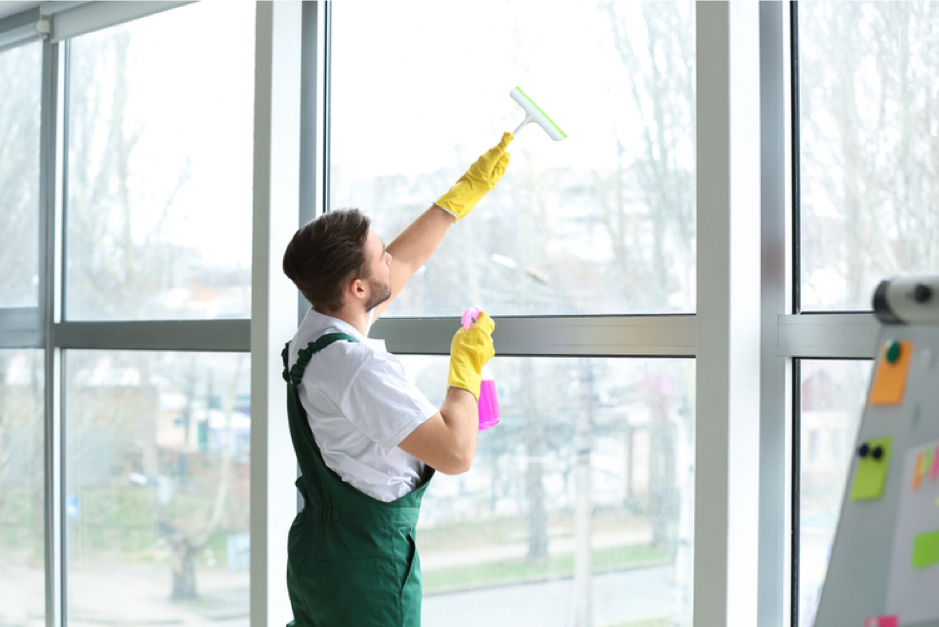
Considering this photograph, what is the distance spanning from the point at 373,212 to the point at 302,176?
0.26 m

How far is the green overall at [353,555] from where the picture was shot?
1.54m

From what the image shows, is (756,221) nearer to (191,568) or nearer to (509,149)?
(509,149)

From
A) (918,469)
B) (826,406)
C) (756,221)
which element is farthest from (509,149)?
(918,469)

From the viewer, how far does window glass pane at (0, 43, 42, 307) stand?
9.73ft

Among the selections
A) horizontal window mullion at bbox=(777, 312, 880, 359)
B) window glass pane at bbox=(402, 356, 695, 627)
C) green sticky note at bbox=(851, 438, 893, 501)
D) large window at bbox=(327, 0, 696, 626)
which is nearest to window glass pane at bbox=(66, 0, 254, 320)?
large window at bbox=(327, 0, 696, 626)

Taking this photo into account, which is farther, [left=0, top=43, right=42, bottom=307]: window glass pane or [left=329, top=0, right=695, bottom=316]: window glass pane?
[left=0, top=43, right=42, bottom=307]: window glass pane

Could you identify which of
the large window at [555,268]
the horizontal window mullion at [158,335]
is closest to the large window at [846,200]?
the large window at [555,268]

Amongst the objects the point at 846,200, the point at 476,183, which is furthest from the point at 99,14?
the point at 846,200

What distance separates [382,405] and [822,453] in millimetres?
816

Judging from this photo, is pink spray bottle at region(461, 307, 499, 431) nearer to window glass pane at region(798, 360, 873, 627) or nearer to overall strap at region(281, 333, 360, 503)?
overall strap at region(281, 333, 360, 503)

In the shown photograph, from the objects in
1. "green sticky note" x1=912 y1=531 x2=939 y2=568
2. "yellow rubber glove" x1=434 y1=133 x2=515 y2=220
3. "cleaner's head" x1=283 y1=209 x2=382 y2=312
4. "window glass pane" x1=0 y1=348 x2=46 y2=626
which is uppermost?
"yellow rubber glove" x1=434 y1=133 x2=515 y2=220

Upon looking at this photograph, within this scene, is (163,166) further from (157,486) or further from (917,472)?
(917,472)

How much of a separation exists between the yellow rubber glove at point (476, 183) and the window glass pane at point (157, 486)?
945 mm

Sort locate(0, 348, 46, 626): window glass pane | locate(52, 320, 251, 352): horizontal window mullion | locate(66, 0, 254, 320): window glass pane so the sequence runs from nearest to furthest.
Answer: locate(52, 320, 251, 352): horizontal window mullion → locate(66, 0, 254, 320): window glass pane → locate(0, 348, 46, 626): window glass pane
